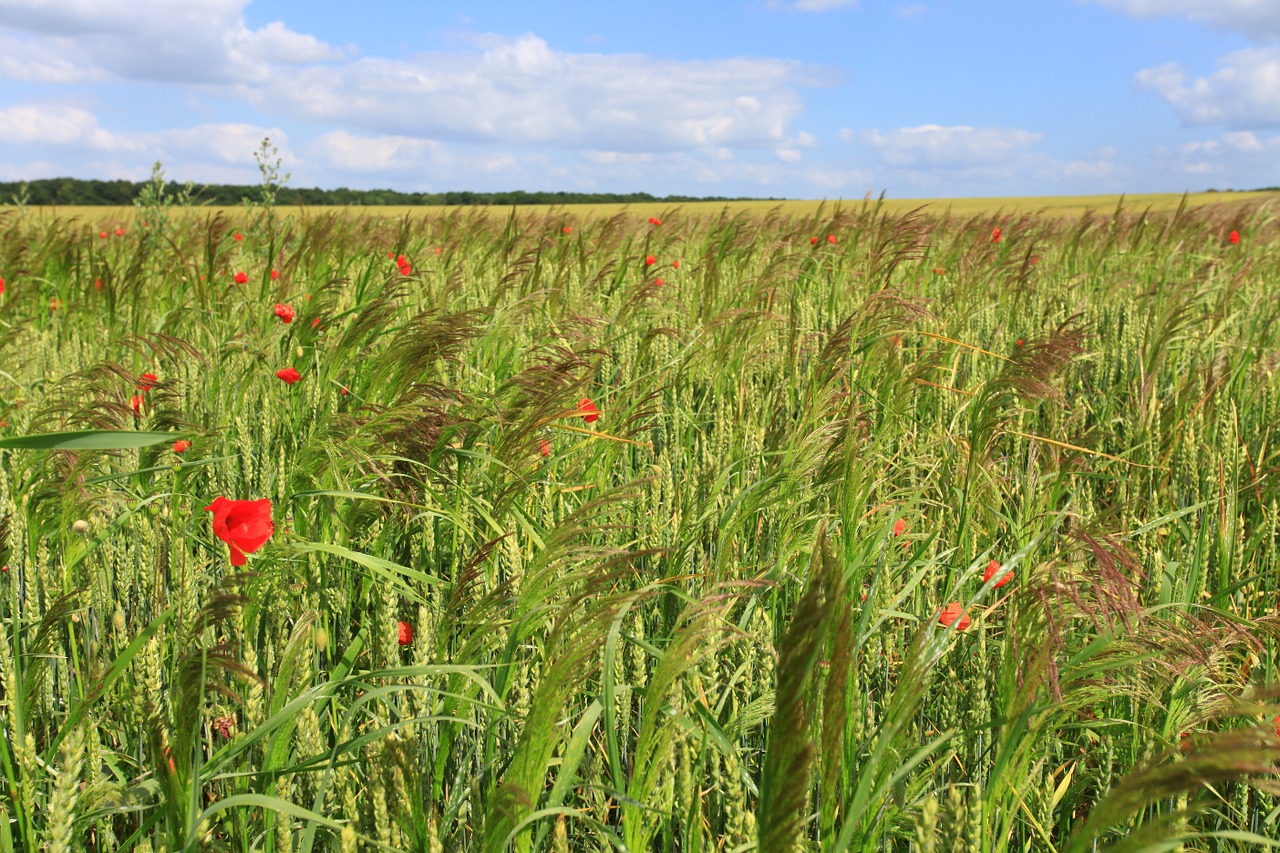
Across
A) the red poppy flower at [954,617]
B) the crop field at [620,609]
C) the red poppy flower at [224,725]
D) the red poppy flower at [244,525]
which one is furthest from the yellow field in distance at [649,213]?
the red poppy flower at [224,725]

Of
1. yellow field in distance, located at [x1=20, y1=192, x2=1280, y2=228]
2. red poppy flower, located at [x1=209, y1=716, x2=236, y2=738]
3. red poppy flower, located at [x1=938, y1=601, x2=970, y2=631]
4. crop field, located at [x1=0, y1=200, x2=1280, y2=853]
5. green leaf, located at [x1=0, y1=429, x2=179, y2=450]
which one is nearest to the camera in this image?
green leaf, located at [x1=0, y1=429, x2=179, y2=450]

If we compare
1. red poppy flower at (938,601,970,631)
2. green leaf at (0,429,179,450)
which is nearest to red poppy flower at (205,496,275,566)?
green leaf at (0,429,179,450)

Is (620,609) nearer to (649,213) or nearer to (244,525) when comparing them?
(244,525)

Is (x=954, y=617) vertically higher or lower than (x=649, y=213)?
lower

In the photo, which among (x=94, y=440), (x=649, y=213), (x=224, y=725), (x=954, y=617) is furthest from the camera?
(x=649, y=213)

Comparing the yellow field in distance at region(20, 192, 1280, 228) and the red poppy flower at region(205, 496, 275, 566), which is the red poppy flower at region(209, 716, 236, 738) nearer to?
the red poppy flower at region(205, 496, 275, 566)

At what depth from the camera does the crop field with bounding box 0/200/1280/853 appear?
74 cm

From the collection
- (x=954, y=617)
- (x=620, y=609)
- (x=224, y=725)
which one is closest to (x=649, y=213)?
(x=954, y=617)

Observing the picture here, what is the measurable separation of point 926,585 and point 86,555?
1374 millimetres

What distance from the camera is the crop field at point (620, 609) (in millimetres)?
741

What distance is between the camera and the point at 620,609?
0.72 meters

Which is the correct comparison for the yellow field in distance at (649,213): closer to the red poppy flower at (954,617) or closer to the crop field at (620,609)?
the crop field at (620,609)

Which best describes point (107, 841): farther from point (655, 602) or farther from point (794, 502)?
point (794, 502)

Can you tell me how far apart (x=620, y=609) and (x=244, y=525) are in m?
0.62
